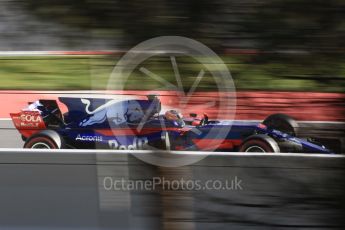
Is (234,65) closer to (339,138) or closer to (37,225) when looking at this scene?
(339,138)

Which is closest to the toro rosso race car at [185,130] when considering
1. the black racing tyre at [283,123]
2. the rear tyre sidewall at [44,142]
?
the black racing tyre at [283,123]

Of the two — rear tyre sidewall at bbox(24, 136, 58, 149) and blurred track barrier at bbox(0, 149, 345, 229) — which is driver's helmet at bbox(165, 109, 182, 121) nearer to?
blurred track barrier at bbox(0, 149, 345, 229)

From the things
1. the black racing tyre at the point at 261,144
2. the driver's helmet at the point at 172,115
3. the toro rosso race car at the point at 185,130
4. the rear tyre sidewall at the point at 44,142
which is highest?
the driver's helmet at the point at 172,115

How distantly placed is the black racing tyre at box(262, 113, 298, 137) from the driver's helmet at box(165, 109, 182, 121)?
0.75 ft

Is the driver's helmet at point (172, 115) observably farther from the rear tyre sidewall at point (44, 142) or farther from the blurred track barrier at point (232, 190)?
the rear tyre sidewall at point (44, 142)

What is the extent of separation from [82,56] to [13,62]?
18 cm

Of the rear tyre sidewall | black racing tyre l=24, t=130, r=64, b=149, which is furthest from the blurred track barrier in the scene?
the rear tyre sidewall

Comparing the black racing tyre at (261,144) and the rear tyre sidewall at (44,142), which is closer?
the black racing tyre at (261,144)

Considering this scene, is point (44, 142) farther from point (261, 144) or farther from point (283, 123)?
point (283, 123)

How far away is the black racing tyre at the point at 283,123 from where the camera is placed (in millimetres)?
1290

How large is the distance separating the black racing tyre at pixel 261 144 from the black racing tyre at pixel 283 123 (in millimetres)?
38

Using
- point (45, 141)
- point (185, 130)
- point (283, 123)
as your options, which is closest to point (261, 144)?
point (283, 123)

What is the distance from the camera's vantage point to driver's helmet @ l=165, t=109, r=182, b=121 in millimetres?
1305

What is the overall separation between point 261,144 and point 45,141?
8.57ft
